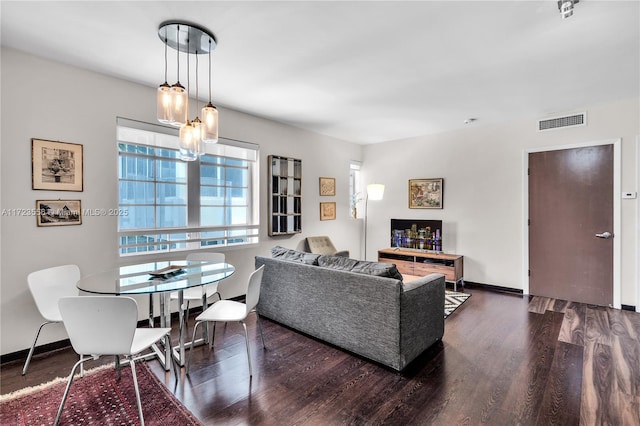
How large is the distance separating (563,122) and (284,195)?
409 centimetres

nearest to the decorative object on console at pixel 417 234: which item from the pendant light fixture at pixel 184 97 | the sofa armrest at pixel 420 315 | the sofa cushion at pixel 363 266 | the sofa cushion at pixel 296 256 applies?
the sofa armrest at pixel 420 315

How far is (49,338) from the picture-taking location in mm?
2816

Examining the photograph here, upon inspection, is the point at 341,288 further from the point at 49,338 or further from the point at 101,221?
the point at 49,338

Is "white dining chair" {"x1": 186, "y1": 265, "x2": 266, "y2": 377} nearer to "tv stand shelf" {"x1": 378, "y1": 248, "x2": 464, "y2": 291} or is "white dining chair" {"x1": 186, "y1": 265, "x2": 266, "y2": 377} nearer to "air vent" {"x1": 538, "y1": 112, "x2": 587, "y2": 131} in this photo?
"tv stand shelf" {"x1": 378, "y1": 248, "x2": 464, "y2": 291}

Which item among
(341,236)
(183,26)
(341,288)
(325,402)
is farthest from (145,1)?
(341,236)

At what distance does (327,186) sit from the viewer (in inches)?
222

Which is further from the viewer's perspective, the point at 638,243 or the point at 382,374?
the point at 638,243

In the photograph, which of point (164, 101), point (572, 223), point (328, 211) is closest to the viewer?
point (164, 101)

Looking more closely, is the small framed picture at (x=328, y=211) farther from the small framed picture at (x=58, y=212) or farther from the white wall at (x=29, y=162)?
the small framed picture at (x=58, y=212)

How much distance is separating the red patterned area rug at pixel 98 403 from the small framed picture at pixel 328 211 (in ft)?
12.1

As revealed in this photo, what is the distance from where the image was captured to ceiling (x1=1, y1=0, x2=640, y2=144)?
2.09m

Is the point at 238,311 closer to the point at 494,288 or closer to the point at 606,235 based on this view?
the point at 494,288

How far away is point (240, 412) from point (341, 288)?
1.20 m

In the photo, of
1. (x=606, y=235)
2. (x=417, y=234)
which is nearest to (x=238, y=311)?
(x=417, y=234)
